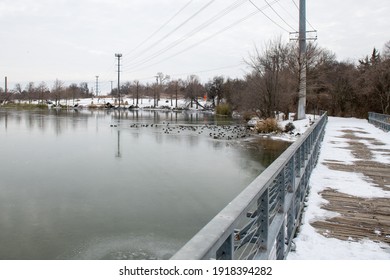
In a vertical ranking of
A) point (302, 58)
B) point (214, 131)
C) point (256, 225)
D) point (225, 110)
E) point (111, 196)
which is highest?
point (302, 58)

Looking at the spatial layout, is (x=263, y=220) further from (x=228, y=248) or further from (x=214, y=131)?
(x=214, y=131)

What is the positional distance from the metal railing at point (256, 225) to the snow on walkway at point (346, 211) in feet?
0.93

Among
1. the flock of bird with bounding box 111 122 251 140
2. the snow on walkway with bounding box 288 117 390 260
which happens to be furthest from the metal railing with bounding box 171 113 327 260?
the flock of bird with bounding box 111 122 251 140

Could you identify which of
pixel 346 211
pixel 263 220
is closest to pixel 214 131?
pixel 346 211

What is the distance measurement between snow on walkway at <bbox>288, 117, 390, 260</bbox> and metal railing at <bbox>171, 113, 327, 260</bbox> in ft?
0.93

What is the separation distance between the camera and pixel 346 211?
595cm

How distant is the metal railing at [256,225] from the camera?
186 cm

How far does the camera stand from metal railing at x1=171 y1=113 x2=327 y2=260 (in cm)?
186

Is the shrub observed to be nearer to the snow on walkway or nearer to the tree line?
the tree line

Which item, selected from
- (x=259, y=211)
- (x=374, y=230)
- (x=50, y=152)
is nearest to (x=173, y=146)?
(x=50, y=152)

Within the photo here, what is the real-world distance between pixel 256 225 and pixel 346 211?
3.17 metres

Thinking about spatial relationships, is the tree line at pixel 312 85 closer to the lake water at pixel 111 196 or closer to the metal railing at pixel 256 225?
the lake water at pixel 111 196

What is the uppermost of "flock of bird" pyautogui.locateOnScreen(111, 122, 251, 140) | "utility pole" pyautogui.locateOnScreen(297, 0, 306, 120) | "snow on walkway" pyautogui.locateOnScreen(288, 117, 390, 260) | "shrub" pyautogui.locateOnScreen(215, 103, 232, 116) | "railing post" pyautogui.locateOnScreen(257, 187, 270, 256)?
"utility pole" pyautogui.locateOnScreen(297, 0, 306, 120)
